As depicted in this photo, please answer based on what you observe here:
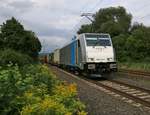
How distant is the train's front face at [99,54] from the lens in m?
23.6

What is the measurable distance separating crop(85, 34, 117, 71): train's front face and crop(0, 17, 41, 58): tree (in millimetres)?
9916

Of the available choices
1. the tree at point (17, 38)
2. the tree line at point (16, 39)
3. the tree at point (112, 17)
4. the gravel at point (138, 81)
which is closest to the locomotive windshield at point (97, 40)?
the gravel at point (138, 81)

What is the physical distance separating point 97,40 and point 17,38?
36.1 feet

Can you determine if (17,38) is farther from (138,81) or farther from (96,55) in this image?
(138,81)

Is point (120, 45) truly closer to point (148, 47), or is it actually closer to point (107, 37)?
point (148, 47)

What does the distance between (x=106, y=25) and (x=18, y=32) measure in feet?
140

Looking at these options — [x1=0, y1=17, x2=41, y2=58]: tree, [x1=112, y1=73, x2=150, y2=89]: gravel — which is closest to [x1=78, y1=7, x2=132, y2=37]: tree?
[x1=0, y1=17, x2=41, y2=58]: tree

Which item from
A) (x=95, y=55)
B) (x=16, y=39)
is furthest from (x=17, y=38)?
(x=95, y=55)

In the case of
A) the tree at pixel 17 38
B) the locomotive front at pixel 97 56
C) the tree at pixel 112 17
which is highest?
the tree at pixel 112 17

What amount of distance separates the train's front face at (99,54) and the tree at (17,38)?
32.5 ft

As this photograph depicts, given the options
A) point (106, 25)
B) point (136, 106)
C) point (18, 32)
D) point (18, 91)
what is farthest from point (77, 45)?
point (106, 25)

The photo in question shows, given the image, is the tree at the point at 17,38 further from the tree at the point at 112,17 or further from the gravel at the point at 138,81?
the tree at the point at 112,17

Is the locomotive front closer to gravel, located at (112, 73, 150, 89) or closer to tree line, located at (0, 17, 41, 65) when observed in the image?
gravel, located at (112, 73, 150, 89)

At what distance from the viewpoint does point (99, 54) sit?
2381 centimetres
